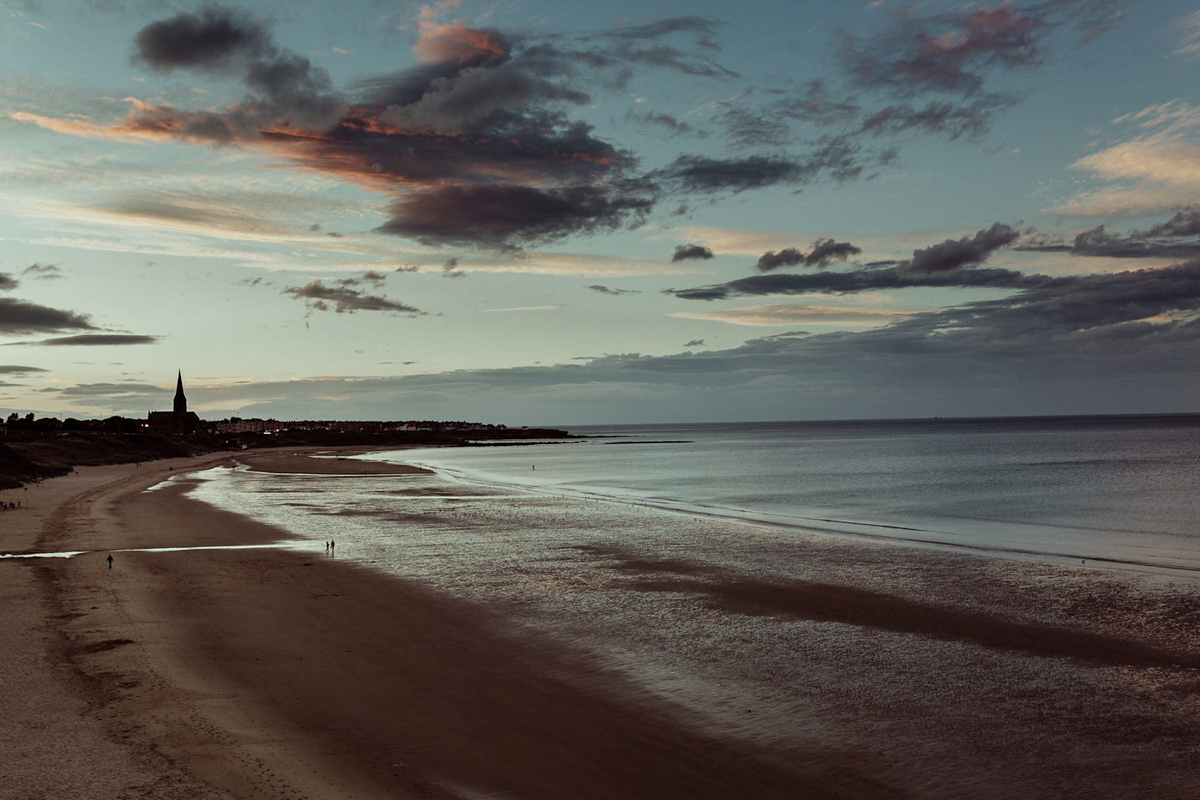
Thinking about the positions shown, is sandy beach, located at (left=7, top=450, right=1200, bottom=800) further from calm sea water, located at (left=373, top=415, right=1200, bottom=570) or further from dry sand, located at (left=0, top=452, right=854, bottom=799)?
calm sea water, located at (left=373, top=415, right=1200, bottom=570)

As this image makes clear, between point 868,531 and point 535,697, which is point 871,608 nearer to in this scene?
point 535,697

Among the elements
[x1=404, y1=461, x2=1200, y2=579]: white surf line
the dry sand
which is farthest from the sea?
the dry sand

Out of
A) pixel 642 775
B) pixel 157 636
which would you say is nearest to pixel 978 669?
pixel 642 775

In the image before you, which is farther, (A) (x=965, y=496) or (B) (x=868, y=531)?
(A) (x=965, y=496)

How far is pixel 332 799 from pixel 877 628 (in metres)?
11.8

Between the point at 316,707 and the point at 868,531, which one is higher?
the point at 316,707

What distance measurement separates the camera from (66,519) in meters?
33.0

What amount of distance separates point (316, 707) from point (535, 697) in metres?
3.18

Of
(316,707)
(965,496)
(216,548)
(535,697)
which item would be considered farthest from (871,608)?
(965,496)

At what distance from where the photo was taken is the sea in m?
9.90

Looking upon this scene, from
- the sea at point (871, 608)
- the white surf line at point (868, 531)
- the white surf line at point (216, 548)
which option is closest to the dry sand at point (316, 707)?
the sea at point (871, 608)

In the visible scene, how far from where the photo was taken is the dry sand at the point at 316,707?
844 centimetres

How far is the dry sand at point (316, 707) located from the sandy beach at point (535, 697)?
47mm

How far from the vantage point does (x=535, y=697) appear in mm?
11578
